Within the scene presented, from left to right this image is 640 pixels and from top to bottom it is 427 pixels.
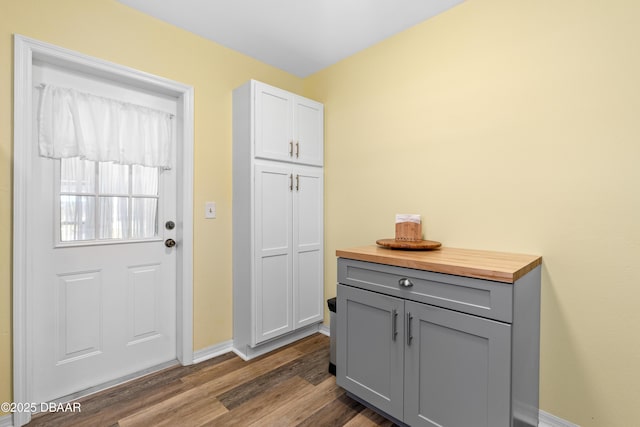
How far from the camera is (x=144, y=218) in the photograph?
215cm

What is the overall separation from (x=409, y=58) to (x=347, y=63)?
0.62 meters

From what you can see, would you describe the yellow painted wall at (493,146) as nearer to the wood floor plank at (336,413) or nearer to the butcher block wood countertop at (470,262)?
the butcher block wood countertop at (470,262)

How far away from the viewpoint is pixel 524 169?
1.66m

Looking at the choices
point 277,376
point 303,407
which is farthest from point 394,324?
point 277,376

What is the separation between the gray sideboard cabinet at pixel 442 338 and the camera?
1210 millimetres

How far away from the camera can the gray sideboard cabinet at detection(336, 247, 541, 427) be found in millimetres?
1210

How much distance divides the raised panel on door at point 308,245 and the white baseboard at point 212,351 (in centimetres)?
59

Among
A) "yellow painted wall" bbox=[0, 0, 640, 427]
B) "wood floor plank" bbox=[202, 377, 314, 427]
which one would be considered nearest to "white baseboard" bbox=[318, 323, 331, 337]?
"wood floor plank" bbox=[202, 377, 314, 427]

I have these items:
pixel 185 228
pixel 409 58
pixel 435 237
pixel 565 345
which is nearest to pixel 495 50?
pixel 409 58

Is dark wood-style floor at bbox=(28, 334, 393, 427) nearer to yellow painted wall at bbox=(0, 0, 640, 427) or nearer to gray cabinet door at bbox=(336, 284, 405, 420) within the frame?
gray cabinet door at bbox=(336, 284, 405, 420)

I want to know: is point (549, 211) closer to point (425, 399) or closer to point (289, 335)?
point (425, 399)

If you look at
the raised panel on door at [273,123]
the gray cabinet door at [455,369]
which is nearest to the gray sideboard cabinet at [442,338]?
the gray cabinet door at [455,369]

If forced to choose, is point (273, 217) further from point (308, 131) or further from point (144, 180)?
point (144, 180)

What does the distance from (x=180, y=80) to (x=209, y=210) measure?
0.99 metres
